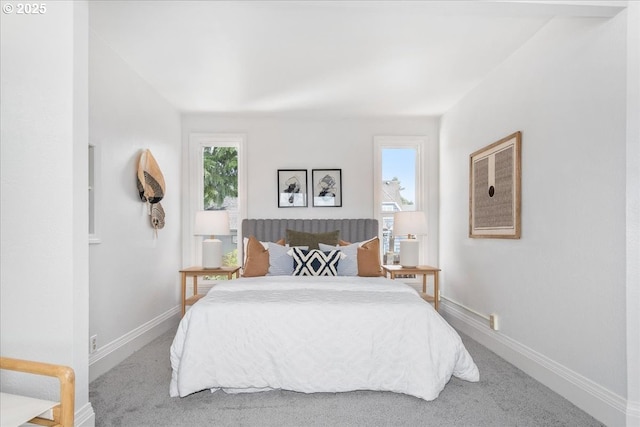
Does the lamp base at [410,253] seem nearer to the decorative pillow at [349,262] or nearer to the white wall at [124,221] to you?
the decorative pillow at [349,262]

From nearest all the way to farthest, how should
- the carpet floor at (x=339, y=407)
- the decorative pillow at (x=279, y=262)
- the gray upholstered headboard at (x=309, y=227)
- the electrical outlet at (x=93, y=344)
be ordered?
the carpet floor at (x=339, y=407)
the electrical outlet at (x=93, y=344)
the decorative pillow at (x=279, y=262)
the gray upholstered headboard at (x=309, y=227)

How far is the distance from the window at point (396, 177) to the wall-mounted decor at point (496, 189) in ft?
3.92

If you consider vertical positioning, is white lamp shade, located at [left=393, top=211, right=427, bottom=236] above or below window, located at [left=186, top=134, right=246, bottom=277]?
below

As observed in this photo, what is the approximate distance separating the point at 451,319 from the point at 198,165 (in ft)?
12.0

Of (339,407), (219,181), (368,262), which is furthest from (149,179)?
(339,407)

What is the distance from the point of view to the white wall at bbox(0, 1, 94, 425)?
204 centimetres

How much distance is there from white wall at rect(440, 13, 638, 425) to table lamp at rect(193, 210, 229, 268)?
2.84m

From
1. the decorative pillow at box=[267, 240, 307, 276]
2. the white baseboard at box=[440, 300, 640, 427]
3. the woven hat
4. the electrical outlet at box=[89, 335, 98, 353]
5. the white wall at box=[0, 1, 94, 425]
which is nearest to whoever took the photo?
the white wall at box=[0, 1, 94, 425]

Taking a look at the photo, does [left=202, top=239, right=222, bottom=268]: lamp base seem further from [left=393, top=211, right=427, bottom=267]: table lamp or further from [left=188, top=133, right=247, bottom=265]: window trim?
[left=393, top=211, right=427, bottom=267]: table lamp

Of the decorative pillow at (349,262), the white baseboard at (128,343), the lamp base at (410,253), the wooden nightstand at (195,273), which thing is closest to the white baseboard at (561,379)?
the lamp base at (410,253)

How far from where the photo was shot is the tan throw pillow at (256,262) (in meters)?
4.23

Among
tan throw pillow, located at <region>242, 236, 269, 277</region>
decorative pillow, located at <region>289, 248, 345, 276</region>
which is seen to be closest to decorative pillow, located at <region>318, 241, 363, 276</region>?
decorative pillow, located at <region>289, 248, 345, 276</region>

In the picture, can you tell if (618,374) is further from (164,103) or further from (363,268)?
(164,103)

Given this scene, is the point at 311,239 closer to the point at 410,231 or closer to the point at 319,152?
the point at 410,231
